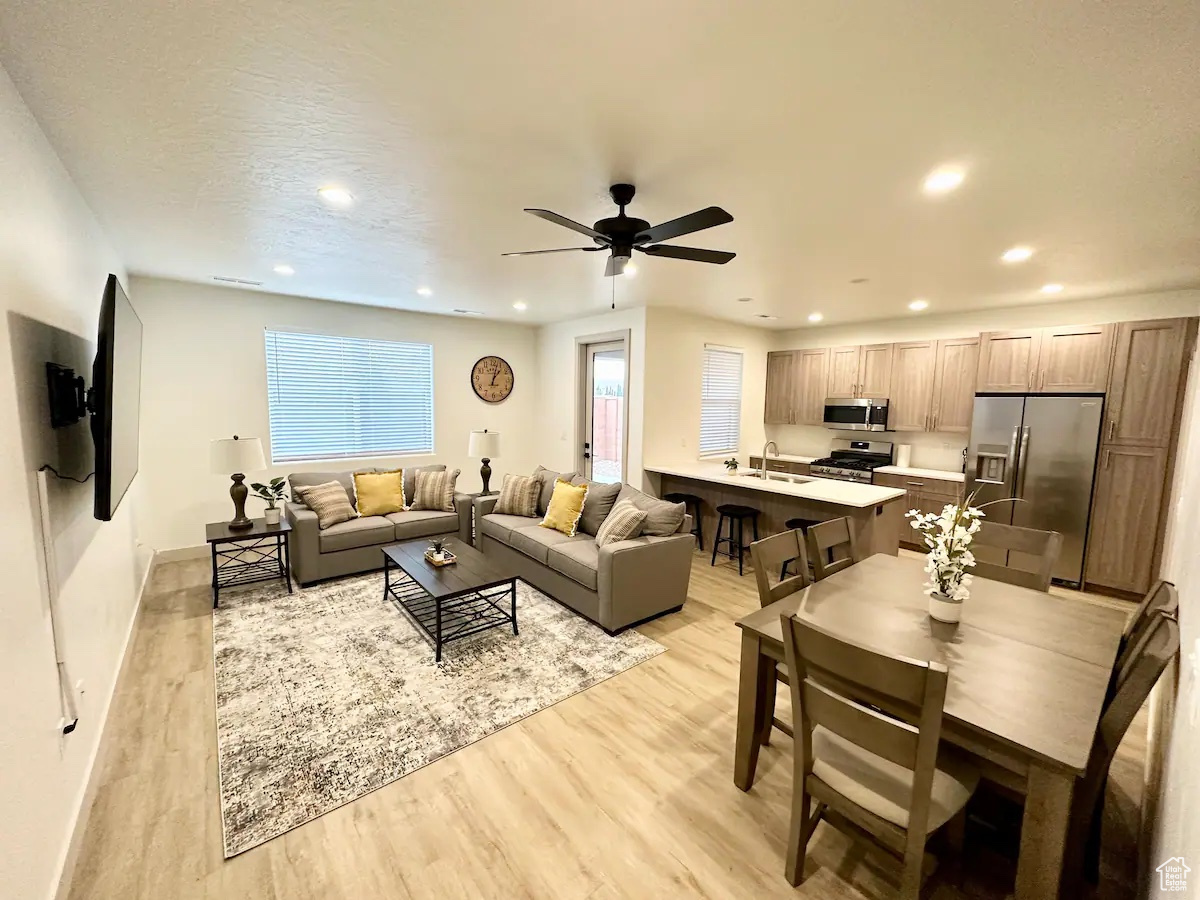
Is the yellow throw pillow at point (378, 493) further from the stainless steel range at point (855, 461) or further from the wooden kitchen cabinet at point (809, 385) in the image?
the wooden kitchen cabinet at point (809, 385)

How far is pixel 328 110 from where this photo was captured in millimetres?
1716

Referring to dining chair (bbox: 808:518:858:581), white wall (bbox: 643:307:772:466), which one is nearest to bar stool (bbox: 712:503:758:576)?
white wall (bbox: 643:307:772:466)

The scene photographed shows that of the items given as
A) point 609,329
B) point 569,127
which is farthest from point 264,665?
point 609,329

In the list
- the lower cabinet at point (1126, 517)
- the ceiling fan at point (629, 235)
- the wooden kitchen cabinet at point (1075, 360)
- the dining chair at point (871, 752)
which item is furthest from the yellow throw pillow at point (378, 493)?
the lower cabinet at point (1126, 517)

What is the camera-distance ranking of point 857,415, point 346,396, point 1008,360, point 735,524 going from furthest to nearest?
1. point 857,415
2. point 346,396
3. point 735,524
4. point 1008,360

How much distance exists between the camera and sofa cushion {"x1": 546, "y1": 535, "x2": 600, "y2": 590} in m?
3.39

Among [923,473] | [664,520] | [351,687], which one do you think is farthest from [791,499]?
[351,687]

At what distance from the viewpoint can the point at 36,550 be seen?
1600 millimetres

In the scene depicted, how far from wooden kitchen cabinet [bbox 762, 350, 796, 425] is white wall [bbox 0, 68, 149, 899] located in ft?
21.5

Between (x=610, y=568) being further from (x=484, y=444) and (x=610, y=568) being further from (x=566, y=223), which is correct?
(x=484, y=444)

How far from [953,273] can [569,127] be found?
3.30 m

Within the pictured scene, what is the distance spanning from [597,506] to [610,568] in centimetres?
92

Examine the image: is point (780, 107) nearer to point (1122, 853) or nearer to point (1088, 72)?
point (1088, 72)

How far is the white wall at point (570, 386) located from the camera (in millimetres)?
5320
